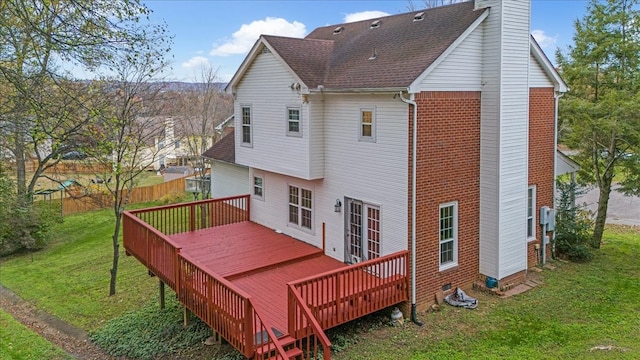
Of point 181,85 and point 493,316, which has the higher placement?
point 181,85

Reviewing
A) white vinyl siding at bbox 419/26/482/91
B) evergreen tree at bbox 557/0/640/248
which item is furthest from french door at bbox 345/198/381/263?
evergreen tree at bbox 557/0/640/248

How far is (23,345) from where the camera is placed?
37.6 ft

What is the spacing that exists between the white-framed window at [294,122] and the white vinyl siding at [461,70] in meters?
3.98

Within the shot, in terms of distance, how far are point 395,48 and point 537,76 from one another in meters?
4.12

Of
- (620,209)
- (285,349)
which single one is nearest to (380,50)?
(285,349)

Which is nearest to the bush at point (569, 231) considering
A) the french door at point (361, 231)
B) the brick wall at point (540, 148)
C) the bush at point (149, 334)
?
the brick wall at point (540, 148)

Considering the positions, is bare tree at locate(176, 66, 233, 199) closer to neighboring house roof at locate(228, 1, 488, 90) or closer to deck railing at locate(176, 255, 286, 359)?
neighboring house roof at locate(228, 1, 488, 90)

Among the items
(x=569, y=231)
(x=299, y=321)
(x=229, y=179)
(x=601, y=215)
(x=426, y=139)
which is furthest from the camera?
(x=229, y=179)

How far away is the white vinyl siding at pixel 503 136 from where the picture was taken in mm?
11570

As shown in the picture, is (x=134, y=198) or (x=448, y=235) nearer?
(x=448, y=235)

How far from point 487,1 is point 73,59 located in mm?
9431

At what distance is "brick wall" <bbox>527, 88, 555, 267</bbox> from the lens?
43.4ft

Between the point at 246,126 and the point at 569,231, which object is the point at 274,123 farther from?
the point at 569,231

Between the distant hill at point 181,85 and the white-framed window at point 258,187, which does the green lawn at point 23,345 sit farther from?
the distant hill at point 181,85
